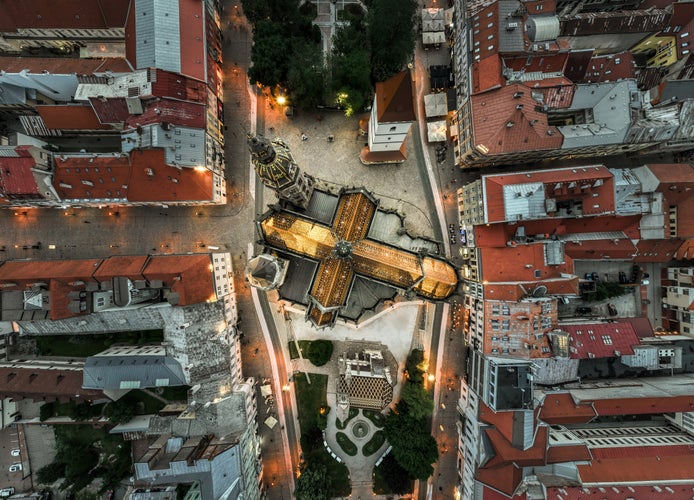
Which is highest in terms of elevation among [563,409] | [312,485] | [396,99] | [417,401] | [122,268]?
[396,99]

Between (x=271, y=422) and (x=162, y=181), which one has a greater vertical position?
(x=162, y=181)

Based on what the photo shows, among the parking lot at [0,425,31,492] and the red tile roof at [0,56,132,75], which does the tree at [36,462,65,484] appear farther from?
the red tile roof at [0,56,132,75]

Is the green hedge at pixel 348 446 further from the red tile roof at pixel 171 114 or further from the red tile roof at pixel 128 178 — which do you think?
the red tile roof at pixel 171 114

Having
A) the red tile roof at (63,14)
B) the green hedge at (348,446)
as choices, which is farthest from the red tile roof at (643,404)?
the red tile roof at (63,14)

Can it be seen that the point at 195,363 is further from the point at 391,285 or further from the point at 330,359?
the point at 391,285

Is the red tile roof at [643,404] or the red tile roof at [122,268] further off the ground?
the red tile roof at [122,268]

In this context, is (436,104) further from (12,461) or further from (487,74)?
(12,461)

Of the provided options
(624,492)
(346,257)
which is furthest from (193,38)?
(624,492)

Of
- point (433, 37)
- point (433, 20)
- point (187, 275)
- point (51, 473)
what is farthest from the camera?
point (433, 37)

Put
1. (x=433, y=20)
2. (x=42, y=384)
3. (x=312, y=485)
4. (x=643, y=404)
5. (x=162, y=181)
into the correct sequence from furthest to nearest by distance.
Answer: (x=433, y=20) < (x=42, y=384) < (x=312, y=485) < (x=643, y=404) < (x=162, y=181)
